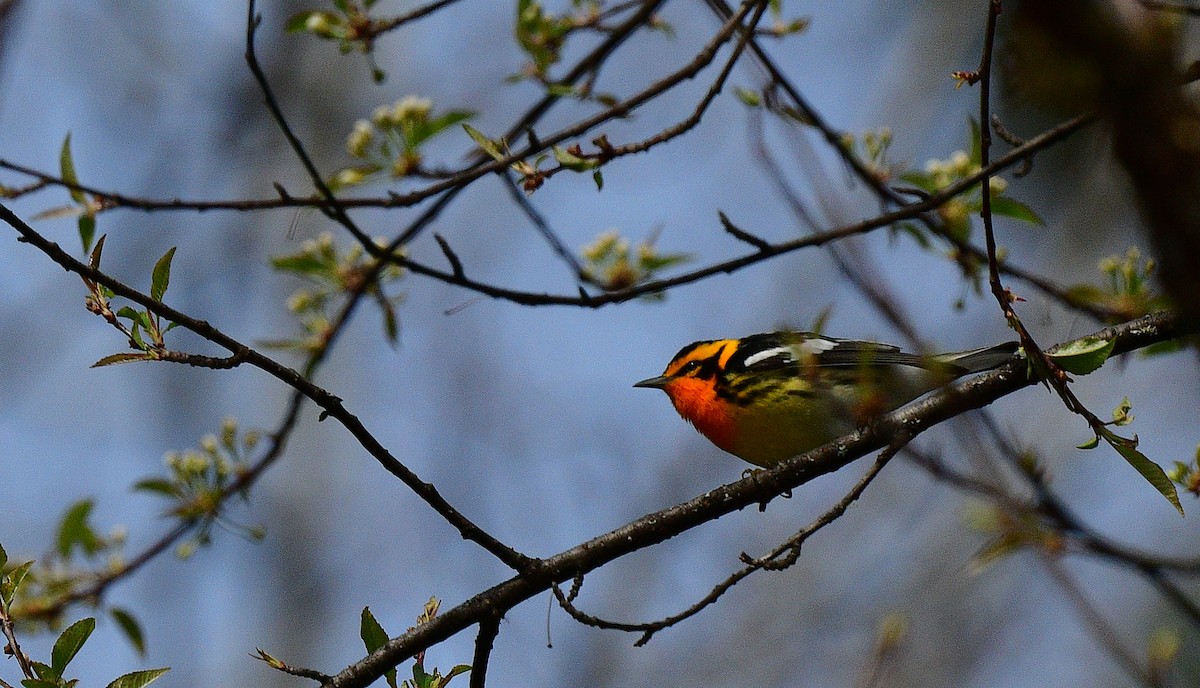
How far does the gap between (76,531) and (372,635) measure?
6.70 ft

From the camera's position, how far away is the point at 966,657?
1087 cm

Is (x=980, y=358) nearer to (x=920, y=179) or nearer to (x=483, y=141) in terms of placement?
(x=920, y=179)

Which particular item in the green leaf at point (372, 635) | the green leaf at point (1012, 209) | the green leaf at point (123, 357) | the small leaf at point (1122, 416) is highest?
the green leaf at point (1012, 209)

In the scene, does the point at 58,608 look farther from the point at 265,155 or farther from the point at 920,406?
the point at 265,155

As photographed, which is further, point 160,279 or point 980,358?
point 980,358

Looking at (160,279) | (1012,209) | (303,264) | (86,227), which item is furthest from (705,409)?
(160,279)

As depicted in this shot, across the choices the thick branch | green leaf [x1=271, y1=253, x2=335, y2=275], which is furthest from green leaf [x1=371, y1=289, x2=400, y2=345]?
the thick branch

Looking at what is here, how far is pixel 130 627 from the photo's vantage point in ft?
14.1

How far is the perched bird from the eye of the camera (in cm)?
432

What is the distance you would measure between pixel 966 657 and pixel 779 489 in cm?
859

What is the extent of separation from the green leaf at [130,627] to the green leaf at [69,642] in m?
1.85

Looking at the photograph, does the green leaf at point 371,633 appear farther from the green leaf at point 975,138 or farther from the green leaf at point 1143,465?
the green leaf at point 975,138

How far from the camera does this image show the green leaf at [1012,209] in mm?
3633

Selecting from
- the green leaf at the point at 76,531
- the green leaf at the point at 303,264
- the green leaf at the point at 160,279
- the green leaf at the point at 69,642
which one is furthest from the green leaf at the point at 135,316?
the green leaf at the point at 76,531
